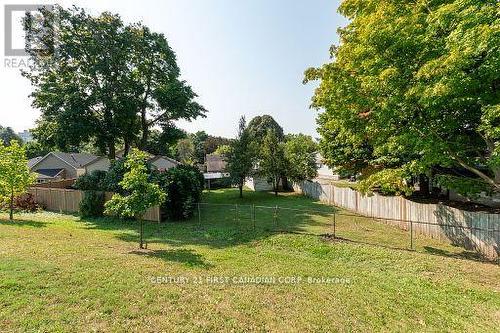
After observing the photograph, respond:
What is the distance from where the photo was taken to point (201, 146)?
68.0m

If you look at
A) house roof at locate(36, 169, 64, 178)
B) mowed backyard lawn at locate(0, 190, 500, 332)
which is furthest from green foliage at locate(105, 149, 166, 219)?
house roof at locate(36, 169, 64, 178)

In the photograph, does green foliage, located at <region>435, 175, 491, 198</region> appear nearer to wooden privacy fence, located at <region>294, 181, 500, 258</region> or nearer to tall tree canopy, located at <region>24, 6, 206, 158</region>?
wooden privacy fence, located at <region>294, 181, 500, 258</region>

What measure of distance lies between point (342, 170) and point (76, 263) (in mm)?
18983

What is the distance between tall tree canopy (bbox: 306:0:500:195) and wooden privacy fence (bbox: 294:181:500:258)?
4.64 ft

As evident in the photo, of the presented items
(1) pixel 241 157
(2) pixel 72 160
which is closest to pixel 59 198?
(1) pixel 241 157

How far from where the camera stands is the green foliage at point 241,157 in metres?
27.4

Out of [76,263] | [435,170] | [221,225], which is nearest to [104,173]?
[221,225]

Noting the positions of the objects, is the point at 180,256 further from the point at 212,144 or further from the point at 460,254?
the point at 212,144

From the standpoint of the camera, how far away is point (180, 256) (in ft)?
33.2

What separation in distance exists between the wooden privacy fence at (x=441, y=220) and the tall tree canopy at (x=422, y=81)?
4.64 feet

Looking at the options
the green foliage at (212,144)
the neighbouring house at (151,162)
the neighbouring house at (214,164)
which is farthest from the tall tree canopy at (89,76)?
the green foliage at (212,144)

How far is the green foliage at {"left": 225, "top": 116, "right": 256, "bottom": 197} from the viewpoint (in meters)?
27.4

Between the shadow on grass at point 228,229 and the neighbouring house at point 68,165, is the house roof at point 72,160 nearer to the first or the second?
the neighbouring house at point 68,165

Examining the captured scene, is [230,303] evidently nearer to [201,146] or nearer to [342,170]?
[342,170]
